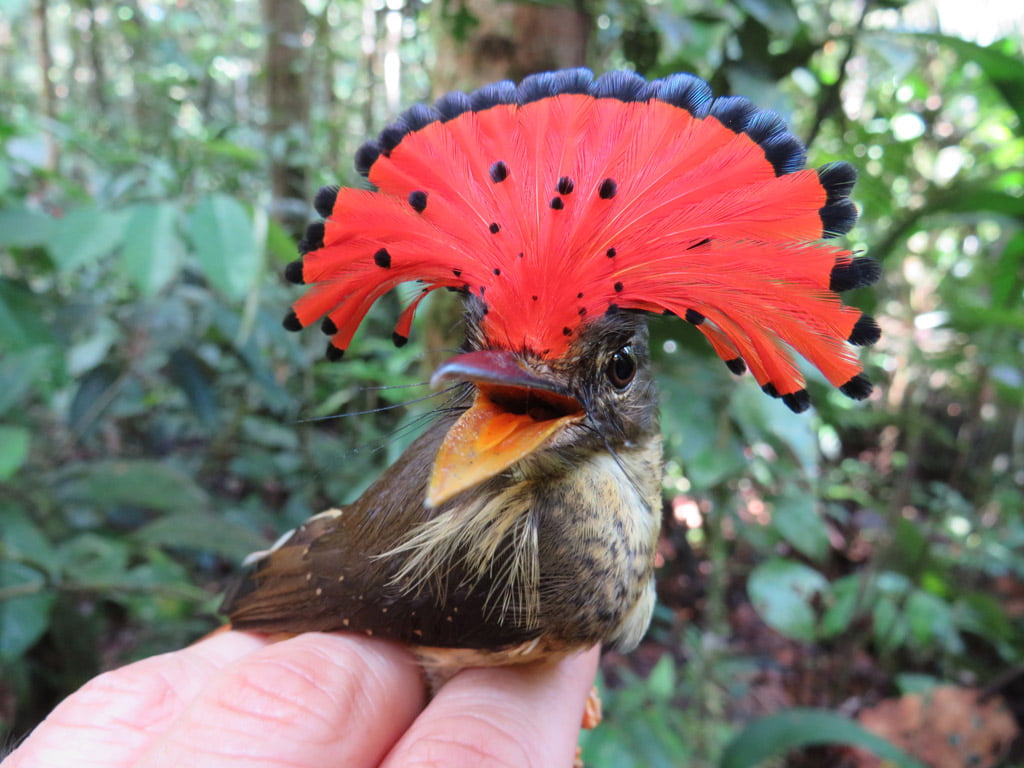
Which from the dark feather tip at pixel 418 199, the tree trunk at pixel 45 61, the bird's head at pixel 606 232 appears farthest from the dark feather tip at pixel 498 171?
the tree trunk at pixel 45 61

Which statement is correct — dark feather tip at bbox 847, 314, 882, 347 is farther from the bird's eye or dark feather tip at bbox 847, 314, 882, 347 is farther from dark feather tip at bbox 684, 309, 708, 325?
the bird's eye

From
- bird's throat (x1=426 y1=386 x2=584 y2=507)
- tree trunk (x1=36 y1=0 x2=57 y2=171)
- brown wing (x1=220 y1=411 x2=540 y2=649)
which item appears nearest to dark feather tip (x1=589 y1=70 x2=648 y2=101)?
bird's throat (x1=426 y1=386 x2=584 y2=507)

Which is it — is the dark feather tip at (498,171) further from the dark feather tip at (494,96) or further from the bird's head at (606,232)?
the dark feather tip at (494,96)

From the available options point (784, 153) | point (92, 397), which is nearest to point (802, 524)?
point (784, 153)

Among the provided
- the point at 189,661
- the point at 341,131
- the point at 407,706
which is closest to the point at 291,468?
the point at 189,661

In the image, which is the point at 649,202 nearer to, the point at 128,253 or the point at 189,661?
the point at 189,661

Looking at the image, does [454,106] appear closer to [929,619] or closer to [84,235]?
[84,235]

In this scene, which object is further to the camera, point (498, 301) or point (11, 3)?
point (11, 3)

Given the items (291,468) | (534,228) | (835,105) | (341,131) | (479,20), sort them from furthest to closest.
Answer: (341,131) < (291,468) < (479,20) < (835,105) < (534,228)
